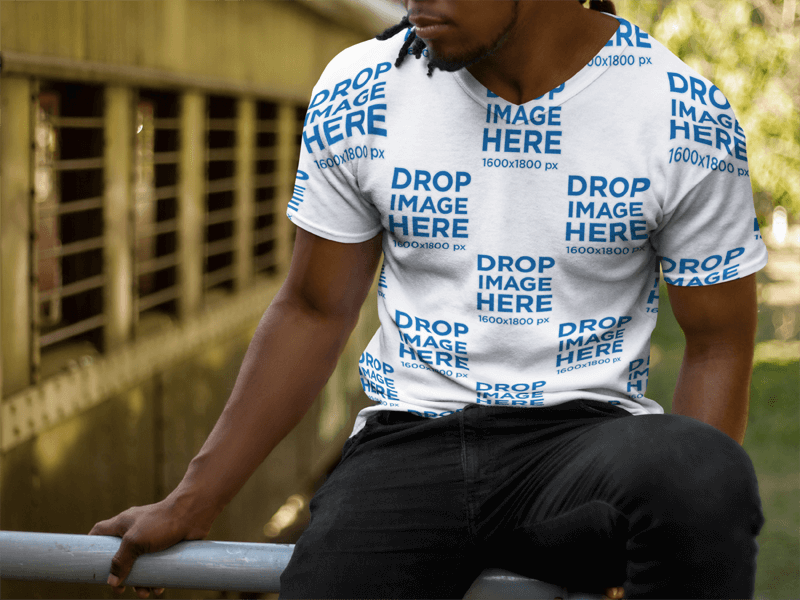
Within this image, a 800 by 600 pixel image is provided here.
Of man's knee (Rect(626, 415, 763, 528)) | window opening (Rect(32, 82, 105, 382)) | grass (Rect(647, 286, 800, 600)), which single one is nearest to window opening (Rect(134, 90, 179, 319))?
window opening (Rect(32, 82, 105, 382))

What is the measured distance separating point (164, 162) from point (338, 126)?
324 centimetres

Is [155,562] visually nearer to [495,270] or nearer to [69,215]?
[495,270]

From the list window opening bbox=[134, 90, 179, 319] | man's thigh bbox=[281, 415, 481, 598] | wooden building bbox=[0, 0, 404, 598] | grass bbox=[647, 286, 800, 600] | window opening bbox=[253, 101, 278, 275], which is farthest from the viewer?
window opening bbox=[253, 101, 278, 275]

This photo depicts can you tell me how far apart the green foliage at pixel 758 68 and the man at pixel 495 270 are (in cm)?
858

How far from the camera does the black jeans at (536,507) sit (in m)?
1.22

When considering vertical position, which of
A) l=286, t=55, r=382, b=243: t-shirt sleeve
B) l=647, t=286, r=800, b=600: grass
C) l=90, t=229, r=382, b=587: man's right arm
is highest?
l=286, t=55, r=382, b=243: t-shirt sleeve

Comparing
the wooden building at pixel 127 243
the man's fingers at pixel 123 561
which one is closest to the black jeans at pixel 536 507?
the man's fingers at pixel 123 561

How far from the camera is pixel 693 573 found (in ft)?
3.98

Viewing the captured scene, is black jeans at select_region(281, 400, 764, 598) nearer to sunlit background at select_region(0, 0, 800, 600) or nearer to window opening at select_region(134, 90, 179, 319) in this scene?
sunlit background at select_region(0, 0, 800, 600)

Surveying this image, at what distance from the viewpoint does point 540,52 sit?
1626 mm

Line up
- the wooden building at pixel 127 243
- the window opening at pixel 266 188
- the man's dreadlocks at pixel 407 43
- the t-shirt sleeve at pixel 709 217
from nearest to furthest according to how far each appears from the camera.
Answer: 1. the t-shirt sleeve at pixel 709 217
2. the man's dreadlocks at pixel 407 43
3. the wooden building at pixel 127 243
4. the window opening at pixel 266 188

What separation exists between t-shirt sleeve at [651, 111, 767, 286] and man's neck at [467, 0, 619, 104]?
0.75 feet

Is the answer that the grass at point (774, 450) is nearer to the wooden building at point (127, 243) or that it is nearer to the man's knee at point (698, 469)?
the wooden building at point (127, 243)

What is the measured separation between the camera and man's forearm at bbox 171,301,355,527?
1.72m
